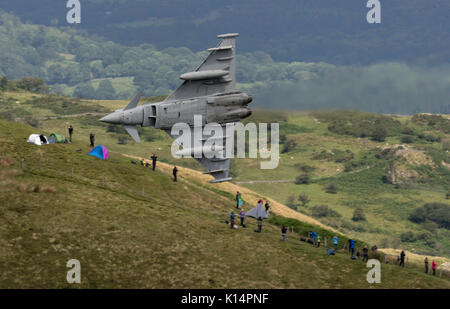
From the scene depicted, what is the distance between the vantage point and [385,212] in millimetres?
142000

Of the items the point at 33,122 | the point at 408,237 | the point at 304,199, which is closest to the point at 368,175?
the point at 304,199

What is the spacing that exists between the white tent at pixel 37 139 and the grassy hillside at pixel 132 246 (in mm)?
→ 5169

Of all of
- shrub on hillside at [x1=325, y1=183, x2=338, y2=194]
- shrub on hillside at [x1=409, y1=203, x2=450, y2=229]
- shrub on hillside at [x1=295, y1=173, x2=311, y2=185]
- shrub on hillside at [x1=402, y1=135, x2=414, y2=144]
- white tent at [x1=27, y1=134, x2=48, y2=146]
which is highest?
shrub on hillside at [x1=402, y1=135, x2=414, y2=144]

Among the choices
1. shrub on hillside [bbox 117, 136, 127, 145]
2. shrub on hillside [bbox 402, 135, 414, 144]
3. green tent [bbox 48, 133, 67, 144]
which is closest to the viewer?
green tent [bbox 48, 133, 67, 144]

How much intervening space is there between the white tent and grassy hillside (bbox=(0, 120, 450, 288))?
5.17m

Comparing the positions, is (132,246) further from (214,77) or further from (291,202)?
(291,202)

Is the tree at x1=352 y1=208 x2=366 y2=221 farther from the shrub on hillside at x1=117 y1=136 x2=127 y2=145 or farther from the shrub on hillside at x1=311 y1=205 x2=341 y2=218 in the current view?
the shrub on hillside at x1=117 y1=136 x2=127 y2=145

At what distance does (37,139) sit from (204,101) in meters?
24.7

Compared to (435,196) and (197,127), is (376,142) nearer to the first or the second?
(435,196)

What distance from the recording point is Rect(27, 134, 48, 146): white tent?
71.8 metres

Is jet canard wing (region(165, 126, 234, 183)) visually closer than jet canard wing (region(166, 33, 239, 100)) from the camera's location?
No

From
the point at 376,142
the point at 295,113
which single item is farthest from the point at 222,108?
the point at 376,142

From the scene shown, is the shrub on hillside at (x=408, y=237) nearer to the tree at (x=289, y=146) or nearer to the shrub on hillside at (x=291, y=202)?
the shrub on hillside at (x=291, y=202)

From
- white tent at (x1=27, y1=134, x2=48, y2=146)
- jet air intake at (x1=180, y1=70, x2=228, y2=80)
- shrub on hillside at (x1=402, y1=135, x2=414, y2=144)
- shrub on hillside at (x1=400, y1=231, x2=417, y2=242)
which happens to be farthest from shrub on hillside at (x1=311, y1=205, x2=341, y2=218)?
jet air intake at (x1=180, y1=70, x2=228, y2=80)
